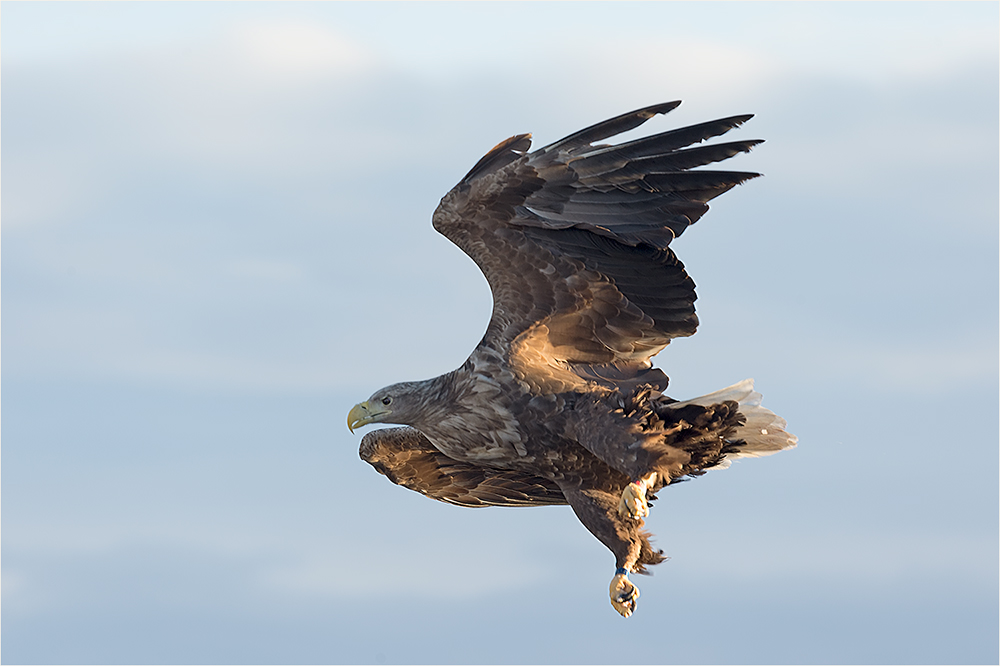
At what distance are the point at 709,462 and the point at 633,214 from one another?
173cm

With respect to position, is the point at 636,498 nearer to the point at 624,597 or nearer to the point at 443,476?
the point at 624,597

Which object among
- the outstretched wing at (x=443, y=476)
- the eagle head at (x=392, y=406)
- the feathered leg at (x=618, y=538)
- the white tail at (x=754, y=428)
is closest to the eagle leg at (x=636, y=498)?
the feathered leg at (x=618, y=538)

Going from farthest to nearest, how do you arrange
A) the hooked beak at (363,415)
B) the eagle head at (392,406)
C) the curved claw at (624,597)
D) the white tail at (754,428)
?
the hooked beak at (363,415)
the eagle head at (392,406)
the white tail at (754,428)
the curved claw at (624,597)

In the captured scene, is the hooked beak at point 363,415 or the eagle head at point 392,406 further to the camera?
the hooked beak at point 363,415

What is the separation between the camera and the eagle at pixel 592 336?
33.1 ft

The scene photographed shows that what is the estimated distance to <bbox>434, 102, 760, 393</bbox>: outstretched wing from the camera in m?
10.2

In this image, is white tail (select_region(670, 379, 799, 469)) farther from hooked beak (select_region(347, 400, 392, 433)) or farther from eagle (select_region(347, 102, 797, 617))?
hooked beak (select_region(347, 400, 392, 433))

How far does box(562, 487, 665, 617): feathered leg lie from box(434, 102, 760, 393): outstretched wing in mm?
813

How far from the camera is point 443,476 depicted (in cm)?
1180

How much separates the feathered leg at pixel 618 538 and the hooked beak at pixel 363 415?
1.57 metres

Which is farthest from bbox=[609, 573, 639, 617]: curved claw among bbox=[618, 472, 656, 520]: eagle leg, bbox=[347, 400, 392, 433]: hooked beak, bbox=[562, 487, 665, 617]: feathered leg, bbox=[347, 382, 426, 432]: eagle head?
bbox=[347, 400, 392, 433]: hooked beak

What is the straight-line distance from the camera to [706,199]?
10.2 meters

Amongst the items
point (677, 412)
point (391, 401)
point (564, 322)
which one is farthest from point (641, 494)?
point (391, 401)

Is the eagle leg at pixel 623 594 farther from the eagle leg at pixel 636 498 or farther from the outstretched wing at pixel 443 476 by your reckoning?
the outstretched wing at pixel 443 476
